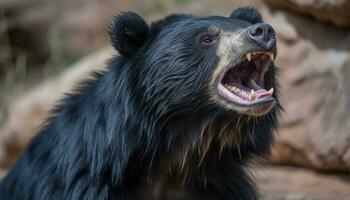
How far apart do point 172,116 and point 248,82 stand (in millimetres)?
435

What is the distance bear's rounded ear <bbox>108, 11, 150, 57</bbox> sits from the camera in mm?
4133

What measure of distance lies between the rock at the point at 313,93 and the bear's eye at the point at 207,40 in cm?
158

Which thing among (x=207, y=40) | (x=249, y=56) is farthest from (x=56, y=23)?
(x=249, y=56)

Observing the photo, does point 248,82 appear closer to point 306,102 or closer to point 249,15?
point 249,15

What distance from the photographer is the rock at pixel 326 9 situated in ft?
17.9

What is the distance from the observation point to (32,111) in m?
7.77

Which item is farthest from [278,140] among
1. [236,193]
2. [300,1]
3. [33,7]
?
[33,7]

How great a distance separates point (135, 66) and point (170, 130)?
0.38 metres

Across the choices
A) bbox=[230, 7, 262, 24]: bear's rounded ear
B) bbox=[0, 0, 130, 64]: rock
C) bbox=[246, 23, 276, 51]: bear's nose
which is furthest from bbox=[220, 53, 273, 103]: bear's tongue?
bbox=[0, 0, 130, 64]: rock

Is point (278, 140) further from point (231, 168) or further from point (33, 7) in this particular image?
point (33, 7)

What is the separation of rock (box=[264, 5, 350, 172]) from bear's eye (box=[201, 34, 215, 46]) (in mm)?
1580

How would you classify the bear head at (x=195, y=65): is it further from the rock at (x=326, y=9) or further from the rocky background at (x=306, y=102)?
the rock at (x=326, y=9)

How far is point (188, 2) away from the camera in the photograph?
800 centimetres

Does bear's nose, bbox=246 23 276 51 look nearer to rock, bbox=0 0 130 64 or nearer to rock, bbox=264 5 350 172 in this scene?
rock, bbox=264 5 350 172
